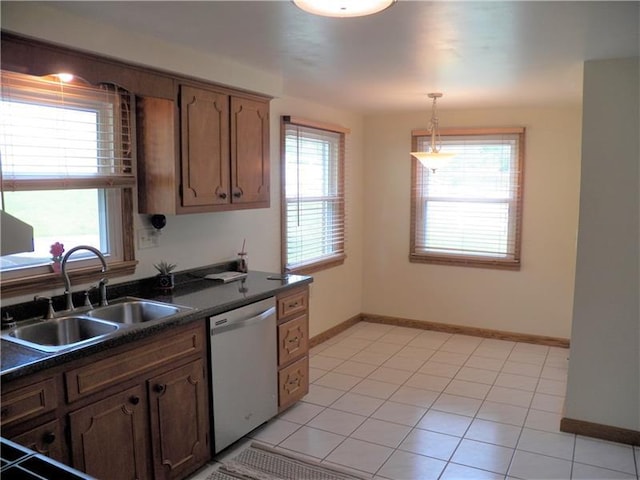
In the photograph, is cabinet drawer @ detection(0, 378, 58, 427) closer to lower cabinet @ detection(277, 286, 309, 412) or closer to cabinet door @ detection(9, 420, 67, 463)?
cabinet door @ detection(9, 420, 67, 463)

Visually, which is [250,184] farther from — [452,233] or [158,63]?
[452,233]

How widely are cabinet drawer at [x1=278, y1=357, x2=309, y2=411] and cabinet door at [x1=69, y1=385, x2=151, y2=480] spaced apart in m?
1.10

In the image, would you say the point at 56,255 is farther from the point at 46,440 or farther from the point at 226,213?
the point at 226,213

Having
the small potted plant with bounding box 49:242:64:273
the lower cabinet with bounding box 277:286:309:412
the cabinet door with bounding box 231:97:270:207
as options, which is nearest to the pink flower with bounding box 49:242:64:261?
the small potted plant with bounding box 49:242:64:273

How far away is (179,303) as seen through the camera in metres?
2.77

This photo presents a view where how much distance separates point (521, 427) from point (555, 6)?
2.47m

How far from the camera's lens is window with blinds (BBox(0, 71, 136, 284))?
2.38 meters

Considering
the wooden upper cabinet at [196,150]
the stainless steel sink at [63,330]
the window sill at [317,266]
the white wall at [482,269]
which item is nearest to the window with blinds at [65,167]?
the wooden upper cabinet at [196,150]

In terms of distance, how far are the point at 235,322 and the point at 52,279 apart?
36.9 inches

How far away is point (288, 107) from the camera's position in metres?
4.30

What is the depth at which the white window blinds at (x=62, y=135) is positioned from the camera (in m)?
2.36

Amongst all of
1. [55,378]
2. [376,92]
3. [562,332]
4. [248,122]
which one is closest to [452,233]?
[562,332]

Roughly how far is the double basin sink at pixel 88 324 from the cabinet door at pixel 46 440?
291 millimetres

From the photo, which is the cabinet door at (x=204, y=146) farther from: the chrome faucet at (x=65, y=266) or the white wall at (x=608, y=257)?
the white wall at (x=608, y=257)
